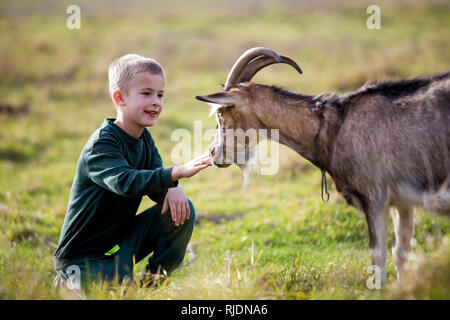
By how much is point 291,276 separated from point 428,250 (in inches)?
69.9

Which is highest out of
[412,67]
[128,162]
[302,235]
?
[412,67]

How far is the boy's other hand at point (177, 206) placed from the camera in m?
3.50

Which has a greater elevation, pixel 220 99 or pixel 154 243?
pixel 220 99

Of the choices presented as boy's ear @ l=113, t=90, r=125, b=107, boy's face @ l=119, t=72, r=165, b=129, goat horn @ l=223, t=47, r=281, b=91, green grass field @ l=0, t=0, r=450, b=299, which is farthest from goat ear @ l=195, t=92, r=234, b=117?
green grass field @ l=0, t=0, r=450, b=299

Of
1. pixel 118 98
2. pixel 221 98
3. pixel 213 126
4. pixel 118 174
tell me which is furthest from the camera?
pixel 213 126

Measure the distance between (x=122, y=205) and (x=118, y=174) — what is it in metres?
0.52

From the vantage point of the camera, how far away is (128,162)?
136 inches

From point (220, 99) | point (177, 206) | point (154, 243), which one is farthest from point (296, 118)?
point (154, 243)

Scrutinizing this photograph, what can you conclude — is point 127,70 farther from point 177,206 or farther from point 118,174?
point 177,206

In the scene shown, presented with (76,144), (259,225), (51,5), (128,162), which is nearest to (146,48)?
(76,144)

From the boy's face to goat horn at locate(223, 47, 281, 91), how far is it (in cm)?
68

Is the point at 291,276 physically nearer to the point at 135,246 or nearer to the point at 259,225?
the point at 135,246

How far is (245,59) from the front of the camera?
3842 millimetres

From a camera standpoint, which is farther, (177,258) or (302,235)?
(302,235)
